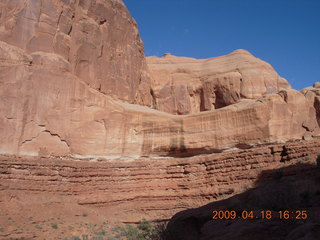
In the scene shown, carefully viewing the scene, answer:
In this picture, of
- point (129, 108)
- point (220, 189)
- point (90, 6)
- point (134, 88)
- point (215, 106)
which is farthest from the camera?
point (215, 106)

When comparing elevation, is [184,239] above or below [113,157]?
below

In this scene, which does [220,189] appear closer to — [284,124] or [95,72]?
[284,124]

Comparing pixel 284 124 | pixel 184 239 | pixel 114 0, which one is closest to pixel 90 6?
pixel 114 0

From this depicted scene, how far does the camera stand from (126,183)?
25.4m

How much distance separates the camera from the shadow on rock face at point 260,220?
6.69 metres

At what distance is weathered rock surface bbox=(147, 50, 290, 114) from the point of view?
1434 inches

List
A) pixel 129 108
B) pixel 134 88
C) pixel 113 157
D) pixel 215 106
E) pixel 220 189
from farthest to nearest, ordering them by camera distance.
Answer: pixel 215 106 < pixel 134 88 < pixel 129 108 < pixel 113 157 < pixel 220 189

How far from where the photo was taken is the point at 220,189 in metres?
24.2

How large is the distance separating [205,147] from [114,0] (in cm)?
1694

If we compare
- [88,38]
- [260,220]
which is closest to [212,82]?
[88,38]

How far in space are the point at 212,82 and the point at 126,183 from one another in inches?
697
